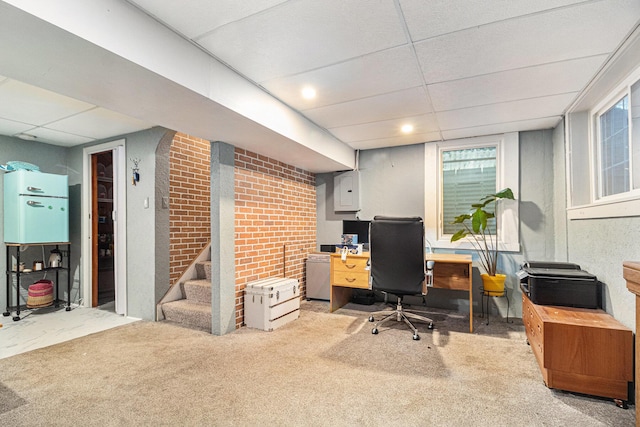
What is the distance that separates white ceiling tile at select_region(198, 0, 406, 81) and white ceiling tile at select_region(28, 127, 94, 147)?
3090 millimetres

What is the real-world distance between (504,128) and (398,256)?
7.36 feet

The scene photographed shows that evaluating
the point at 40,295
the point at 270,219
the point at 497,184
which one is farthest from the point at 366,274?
the point at 40,295

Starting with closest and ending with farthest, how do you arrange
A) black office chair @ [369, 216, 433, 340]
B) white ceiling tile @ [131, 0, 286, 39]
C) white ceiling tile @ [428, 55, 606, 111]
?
white ceiling tile @ [131, 0, 286, 39] → white ceiling tile @ [428, 55, 606, 111] → black office chair @ [369, 216, 433, 340]

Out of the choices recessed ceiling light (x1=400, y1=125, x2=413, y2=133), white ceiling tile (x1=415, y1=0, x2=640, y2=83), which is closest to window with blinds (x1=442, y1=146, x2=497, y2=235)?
recessed ceiling light (x1=400, y1=125, x2=413, y2=133)

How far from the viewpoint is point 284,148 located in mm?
3584

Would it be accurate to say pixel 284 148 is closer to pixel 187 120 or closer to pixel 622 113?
pixel 187 120

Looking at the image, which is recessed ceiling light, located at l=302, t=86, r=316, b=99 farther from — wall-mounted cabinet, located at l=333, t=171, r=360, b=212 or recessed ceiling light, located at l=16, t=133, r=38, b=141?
recessed ceiling light, located at l=16, t=133, r=38, b=141

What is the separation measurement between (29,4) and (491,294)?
4.42 metres

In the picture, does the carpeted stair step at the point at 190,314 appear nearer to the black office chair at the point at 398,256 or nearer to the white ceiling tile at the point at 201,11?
the black office chair at the point at 398,256

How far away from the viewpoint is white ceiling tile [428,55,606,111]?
2342 mm

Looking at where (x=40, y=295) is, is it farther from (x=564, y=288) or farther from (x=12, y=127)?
(x=564, y=288)

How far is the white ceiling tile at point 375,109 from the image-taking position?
2.88 meters

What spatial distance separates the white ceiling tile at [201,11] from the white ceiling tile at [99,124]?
184 cm

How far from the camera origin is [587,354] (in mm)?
2061
